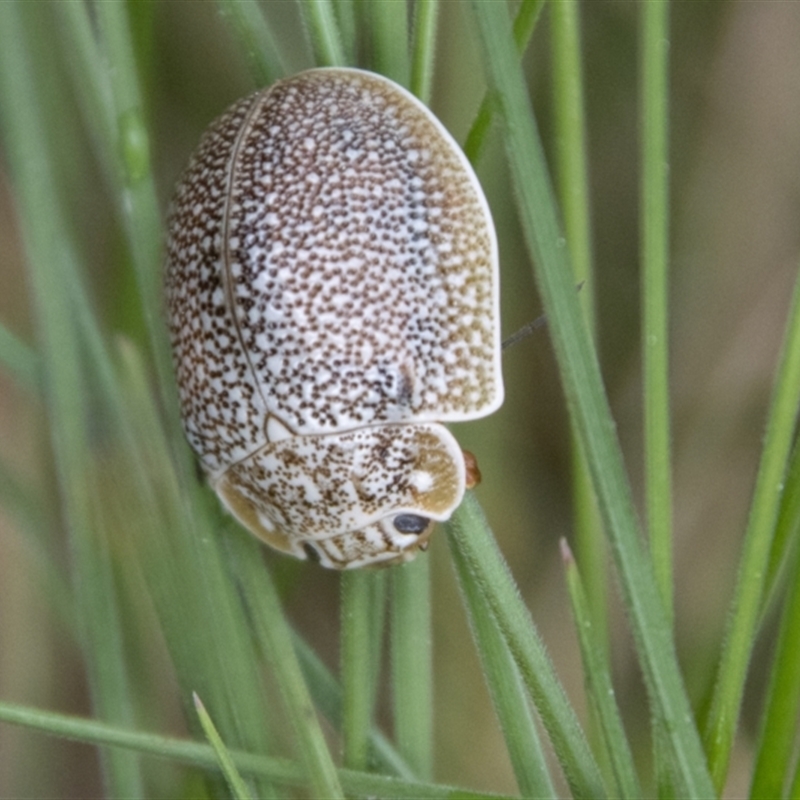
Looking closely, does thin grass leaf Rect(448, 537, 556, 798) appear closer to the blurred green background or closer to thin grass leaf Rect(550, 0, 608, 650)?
thin grass leaf Rect(550, 0, 608, 650)

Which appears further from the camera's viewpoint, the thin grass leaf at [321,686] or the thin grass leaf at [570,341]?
the thin grass leaf at [321,686]

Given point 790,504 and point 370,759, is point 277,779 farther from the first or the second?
point 790,504

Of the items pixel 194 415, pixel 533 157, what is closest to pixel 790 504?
pixel 533 157

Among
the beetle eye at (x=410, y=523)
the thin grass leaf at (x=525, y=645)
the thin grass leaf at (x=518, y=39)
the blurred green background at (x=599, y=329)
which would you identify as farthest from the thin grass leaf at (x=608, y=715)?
the blurred green background at (x=599, y=329)

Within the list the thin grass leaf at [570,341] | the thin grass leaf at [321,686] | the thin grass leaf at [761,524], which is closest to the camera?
the thin grass leaf at [570,341]

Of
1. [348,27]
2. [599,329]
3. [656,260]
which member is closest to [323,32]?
[348,27]

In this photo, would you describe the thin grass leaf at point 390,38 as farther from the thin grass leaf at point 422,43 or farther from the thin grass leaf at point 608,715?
the thin grass leaf at point 608,715

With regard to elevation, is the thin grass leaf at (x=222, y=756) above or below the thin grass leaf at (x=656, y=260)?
below

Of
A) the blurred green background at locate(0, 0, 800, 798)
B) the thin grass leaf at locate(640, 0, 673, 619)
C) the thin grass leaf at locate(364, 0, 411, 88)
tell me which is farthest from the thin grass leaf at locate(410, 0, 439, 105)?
the blurred green background at locate(0, 0, 800, 798)
